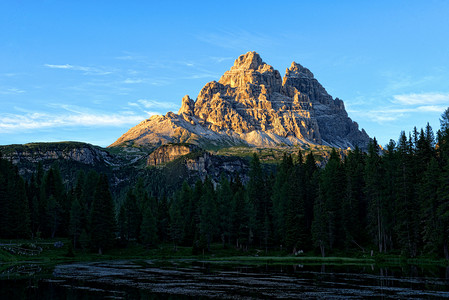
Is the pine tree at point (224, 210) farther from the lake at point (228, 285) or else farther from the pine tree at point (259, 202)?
the lake at point (228, 285)

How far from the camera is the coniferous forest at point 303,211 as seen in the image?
77.3 metres

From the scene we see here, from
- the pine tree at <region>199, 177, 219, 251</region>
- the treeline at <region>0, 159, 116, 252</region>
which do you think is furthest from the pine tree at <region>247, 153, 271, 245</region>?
the treeline at <region>0, 159, 116, 252</region>

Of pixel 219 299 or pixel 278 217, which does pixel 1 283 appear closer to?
pixel 219 299

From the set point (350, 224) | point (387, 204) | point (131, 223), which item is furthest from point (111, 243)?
point (387, 204)

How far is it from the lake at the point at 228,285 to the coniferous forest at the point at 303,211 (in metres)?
18.2

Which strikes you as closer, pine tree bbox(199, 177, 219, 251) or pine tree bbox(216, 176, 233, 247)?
pine tree bbox(199, 177, 219, 251)

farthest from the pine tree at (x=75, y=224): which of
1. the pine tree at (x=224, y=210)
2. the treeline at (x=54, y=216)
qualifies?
the pine tree at (x=224, y=210)

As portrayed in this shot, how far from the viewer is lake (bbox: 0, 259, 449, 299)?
3856cm

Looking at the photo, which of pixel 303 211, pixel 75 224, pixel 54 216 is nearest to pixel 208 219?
pixel 303 211

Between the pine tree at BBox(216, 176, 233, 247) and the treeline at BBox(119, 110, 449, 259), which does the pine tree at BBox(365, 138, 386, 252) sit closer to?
the treeline at BBox(119, 110, 449, 259)

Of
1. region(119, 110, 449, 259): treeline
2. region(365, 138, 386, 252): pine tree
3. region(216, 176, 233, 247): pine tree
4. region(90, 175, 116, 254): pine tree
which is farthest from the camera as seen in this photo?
region(216, 176, 233, 247): pine tree

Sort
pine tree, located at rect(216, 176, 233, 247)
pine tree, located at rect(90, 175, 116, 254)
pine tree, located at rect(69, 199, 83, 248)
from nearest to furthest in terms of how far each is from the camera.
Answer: pine tree, located at rect(90, 175, 116, 254)
pine tree, located at rect(69, 199, 83, 248)
pine tree, located at rect(216, 176, 233, 247)

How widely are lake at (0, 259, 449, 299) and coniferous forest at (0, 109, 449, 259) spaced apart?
18.2m

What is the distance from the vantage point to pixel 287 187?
10631 cm
